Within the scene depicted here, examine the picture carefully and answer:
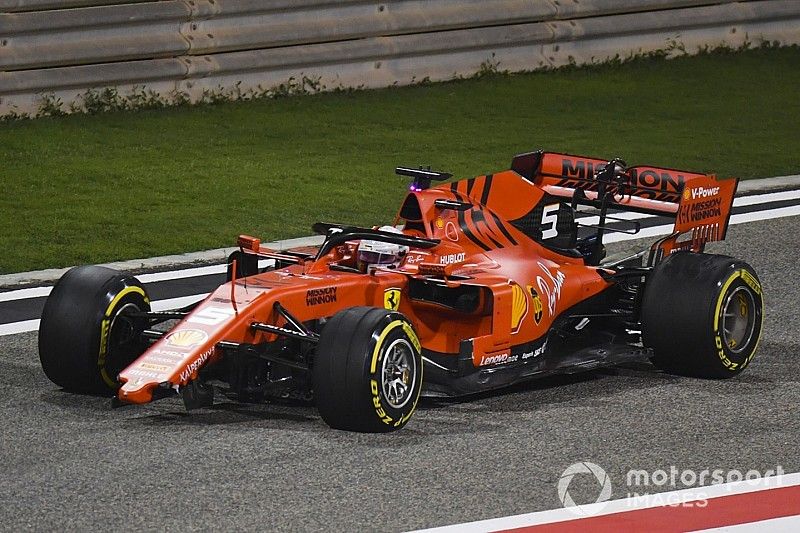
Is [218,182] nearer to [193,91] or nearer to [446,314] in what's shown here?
[193,91]

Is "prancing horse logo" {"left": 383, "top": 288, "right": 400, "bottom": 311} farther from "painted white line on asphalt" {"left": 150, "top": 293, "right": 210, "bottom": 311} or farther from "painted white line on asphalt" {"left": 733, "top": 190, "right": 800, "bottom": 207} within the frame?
"painted white line on asphalt" {"left": 733, "top": 190, "right": 800, "bottom": 207}

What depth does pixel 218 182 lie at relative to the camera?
14.1m

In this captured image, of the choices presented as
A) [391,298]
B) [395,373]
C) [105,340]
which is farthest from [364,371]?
[105,340]

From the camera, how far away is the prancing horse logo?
838cm

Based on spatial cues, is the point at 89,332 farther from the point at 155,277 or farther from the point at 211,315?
the point at 155,277

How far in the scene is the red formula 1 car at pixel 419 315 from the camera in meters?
7.70

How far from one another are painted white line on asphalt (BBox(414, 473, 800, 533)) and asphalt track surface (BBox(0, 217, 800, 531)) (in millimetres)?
81

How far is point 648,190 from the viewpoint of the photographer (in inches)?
396

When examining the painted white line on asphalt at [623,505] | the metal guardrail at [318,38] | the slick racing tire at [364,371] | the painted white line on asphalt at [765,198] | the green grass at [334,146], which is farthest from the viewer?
the metal guardrail at [318,38]

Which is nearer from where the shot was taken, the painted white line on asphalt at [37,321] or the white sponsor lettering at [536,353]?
the white sponsor lettering at [536,353]

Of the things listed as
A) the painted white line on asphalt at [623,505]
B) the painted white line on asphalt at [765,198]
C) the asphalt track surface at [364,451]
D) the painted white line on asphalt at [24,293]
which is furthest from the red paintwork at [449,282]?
the painted white line on asphalt at [765,198]

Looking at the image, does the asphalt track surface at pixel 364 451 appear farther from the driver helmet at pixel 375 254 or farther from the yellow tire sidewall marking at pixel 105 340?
the driver helmet at pixel 375 254

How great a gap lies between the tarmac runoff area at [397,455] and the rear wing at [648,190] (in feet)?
3.08

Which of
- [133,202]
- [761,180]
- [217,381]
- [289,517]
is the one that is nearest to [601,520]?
[289,517]
